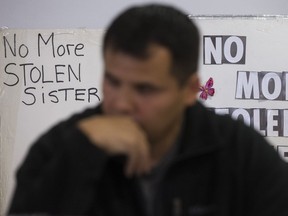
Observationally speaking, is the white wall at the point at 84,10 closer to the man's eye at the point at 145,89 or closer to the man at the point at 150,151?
the man at the point at 150,151

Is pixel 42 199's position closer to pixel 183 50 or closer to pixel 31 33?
pixel 183 50

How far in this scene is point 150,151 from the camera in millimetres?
937

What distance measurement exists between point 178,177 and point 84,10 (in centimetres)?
156

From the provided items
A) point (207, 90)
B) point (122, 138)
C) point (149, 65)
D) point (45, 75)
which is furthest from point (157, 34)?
point (45, 75)

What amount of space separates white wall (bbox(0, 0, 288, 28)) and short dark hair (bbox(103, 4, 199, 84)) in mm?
1383

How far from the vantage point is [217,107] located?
2227 mm

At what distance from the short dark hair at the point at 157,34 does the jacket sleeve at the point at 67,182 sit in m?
0.19

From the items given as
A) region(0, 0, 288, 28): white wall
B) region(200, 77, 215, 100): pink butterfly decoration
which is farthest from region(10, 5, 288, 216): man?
region(0, 0, 288, 28): white wall

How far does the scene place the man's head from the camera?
85 centimetres

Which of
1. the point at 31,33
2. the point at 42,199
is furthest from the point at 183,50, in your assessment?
the point at 31,33

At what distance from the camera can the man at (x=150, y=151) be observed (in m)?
0.85

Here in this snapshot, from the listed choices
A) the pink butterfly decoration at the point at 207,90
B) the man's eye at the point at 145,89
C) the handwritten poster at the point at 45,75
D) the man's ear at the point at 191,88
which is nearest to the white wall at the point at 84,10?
the handwritten poster at the point at 45,75

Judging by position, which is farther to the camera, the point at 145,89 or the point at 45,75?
the point at 45,75

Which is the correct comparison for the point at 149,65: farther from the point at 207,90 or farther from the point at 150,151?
the point at 207,90
